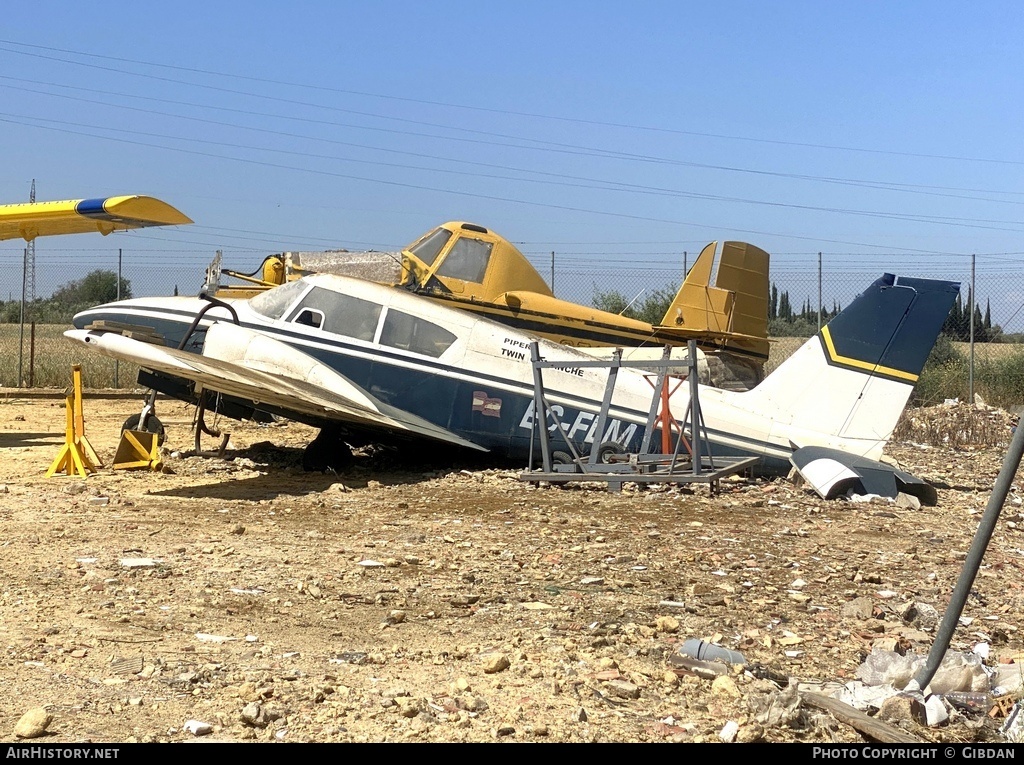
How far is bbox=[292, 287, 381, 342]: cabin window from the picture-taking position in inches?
453

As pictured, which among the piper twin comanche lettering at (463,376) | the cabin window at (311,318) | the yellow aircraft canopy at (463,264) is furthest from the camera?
the yellow aircraft canopy at (463,264)

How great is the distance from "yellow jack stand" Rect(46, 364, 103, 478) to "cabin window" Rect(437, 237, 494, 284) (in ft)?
18.5

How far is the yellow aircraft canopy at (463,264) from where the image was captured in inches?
591

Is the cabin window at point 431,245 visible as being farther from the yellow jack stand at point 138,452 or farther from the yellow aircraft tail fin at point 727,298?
the yellow jack stand at point 138,452

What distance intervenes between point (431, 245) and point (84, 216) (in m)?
5.38

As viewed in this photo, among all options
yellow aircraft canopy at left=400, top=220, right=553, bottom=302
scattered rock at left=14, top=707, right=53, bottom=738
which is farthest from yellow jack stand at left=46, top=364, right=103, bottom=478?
scattered rock at left=14, top=707, right=53, bottom=738

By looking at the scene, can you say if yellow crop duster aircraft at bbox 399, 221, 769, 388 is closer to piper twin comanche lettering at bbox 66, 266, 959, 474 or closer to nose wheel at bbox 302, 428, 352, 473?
piper twin comanche lettering at bbox 66, 266, 959, 474

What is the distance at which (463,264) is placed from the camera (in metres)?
15.2

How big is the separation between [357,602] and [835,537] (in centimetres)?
408

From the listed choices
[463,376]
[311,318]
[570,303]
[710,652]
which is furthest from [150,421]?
[710,652]

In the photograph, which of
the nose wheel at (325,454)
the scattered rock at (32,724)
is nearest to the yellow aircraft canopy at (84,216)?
the nose wheel at (325,454)

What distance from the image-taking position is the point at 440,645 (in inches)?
202

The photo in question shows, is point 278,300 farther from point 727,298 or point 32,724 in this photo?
point 32,724

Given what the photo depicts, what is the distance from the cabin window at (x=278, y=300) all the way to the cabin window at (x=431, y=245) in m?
3.42
